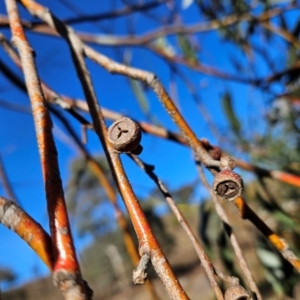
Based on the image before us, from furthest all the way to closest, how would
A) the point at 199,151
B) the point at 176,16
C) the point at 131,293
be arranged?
the point at 131,293 < the point at 176,16 < the point at 199,151

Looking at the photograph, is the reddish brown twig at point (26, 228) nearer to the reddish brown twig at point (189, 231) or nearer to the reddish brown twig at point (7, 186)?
the reddish brown twig at point (189, 231)

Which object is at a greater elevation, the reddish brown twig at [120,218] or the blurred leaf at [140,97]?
the blurred leaf at [140,97]

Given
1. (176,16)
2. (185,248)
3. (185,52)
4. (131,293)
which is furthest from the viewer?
(185,248)

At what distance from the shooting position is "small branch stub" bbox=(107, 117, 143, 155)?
0.21 m

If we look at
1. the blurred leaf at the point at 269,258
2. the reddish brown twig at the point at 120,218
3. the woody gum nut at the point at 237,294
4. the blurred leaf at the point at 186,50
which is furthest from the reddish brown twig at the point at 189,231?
the blurred leaf at the point at 186,50

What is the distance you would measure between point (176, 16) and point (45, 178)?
1.44 m

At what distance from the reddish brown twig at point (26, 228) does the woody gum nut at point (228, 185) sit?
89 millimetres

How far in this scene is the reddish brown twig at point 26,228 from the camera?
0.15m

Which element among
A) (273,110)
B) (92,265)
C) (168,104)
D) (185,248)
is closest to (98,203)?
(92,265)

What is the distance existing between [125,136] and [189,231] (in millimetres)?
66

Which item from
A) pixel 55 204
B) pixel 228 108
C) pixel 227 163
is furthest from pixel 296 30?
pixel 55 204

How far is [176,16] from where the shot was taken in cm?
153

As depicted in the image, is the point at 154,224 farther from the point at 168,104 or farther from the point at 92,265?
the point at 168,104

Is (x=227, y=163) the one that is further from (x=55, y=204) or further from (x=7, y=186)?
(x=7, y=186)
